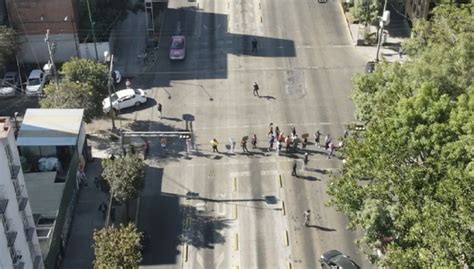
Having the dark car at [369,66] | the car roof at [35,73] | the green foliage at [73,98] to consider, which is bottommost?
the car roof at [35,73]

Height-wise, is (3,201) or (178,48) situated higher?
(3,201)

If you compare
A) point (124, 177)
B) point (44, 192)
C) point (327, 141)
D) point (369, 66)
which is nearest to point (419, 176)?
point (327, 141)

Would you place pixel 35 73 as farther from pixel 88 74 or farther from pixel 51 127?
pixel 51 127

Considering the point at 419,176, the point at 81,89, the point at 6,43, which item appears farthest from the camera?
the point at 6,43

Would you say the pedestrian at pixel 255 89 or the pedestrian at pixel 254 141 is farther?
the pedestrian at pixel 255 89

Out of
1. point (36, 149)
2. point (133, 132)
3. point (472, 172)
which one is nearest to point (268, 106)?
point (133, 132)

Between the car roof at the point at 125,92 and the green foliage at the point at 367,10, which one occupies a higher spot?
the green foliage at the point at 367,10

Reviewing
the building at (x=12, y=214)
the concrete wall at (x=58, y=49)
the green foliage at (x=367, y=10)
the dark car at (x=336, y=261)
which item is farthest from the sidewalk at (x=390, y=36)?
the building at (x=12, y=214)

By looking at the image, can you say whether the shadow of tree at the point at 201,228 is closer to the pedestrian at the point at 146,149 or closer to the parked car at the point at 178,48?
the pedestrian at the point at 146,149

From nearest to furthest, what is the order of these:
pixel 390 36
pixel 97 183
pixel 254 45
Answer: pixel 97 183 → pixel 254 45 → pixel 390 36
